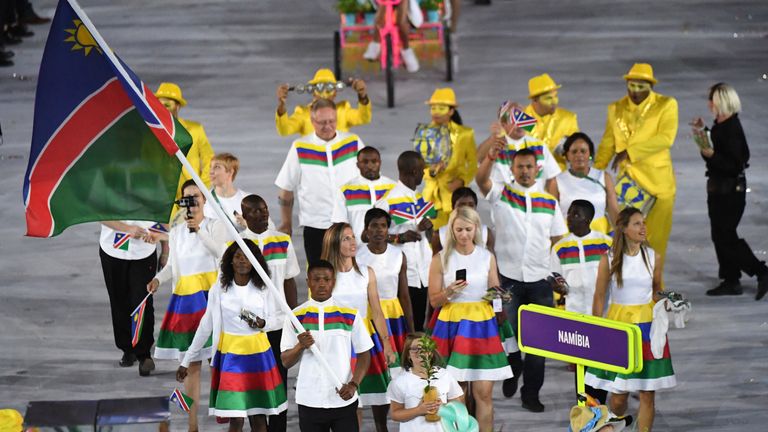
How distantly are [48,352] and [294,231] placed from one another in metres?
3.01

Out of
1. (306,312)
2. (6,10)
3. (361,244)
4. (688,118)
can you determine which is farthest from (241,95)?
(306,312)

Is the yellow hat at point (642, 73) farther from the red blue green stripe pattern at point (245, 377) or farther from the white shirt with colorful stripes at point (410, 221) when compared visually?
the red blue green stripe pattern at point (245, 377)

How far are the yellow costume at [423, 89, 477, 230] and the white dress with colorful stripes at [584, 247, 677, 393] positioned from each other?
2.22 m

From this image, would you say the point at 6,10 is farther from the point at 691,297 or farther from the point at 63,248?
the point at 691,297

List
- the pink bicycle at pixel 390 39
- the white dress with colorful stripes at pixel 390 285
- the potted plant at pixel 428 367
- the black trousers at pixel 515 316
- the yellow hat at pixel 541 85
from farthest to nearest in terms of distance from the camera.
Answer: the pink bicycle at pixel 390 39, the yellow hat at pixel 541 85, the black trousers at pixel 515 316, the white dress with colorful stripes at pixel 390 285, the potted plant at pixel 428 367

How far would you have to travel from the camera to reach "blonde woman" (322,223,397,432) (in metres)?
9.66

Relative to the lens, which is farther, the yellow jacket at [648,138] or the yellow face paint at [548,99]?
the yellow jacket at [648,138]

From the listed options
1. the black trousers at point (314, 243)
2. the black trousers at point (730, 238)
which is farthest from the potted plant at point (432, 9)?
the black trousers at point (314, 243)

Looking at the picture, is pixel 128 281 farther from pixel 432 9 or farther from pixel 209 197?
pixel 432 9

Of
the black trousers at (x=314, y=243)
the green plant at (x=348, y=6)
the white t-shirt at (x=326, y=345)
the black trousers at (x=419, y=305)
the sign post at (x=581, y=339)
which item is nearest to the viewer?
the sign post at (x=581, y=339)

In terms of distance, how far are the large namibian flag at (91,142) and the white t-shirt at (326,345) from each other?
123 cm

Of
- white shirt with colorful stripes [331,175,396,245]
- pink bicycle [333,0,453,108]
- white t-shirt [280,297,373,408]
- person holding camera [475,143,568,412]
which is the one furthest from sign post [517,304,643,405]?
pink bicycle [333,0,453,108]

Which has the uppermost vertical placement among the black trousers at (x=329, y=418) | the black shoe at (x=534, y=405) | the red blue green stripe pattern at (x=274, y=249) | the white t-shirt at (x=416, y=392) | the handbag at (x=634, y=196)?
the red blue green stripe pattern at (x=274, y=249)

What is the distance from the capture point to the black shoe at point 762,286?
1253 centimetres
